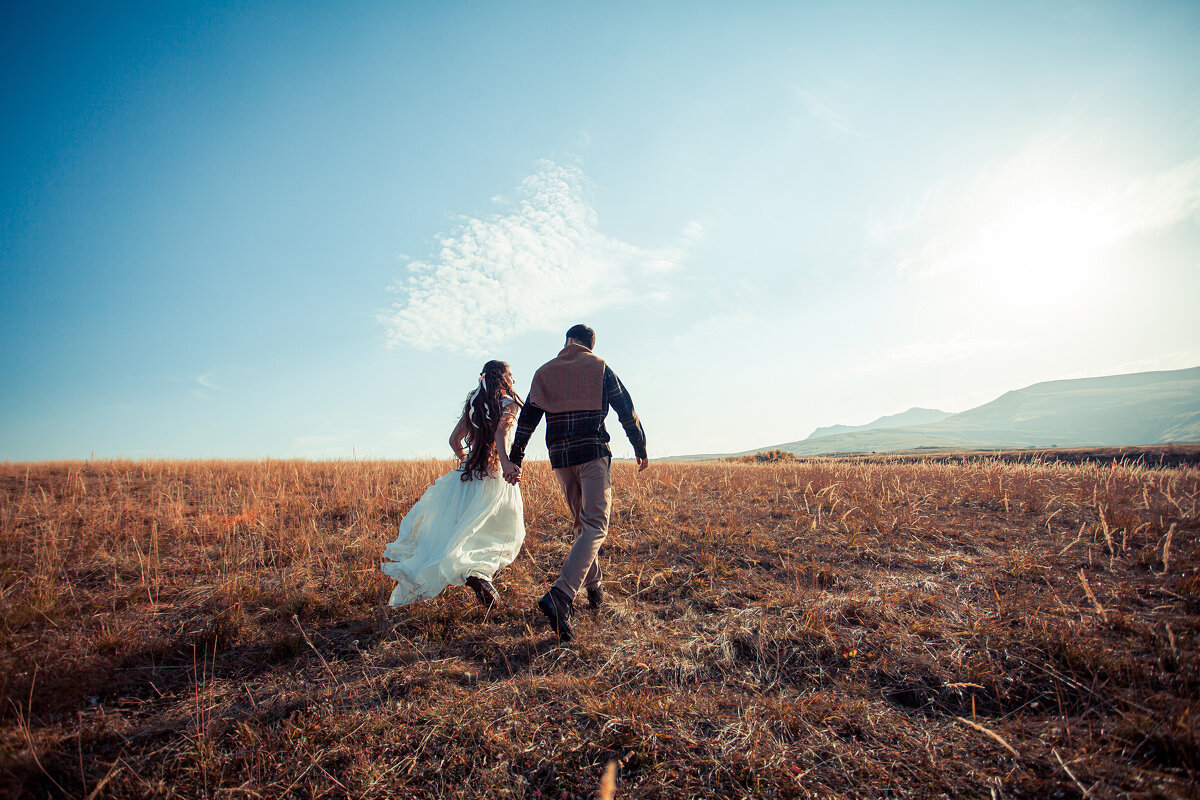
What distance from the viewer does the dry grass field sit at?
2.14 m

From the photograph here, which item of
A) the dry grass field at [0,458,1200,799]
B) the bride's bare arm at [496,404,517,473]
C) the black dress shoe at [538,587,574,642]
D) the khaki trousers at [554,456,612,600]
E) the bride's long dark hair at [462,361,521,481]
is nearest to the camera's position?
the dry grass field at [0,458,1200,799]

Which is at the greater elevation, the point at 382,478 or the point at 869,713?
the point at 382,478

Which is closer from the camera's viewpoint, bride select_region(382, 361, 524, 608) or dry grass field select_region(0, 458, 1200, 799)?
dry grass field select_region(0, 458, 1200, 799)

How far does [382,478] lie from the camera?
899 cm

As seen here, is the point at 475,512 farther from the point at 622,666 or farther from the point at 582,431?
the point at 622,666

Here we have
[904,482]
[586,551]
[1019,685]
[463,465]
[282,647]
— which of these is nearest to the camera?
[1019,685]

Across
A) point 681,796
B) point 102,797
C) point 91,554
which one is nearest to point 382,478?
point 91,554

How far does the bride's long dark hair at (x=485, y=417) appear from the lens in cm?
425

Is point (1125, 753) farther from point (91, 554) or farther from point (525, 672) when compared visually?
point (91, 554)

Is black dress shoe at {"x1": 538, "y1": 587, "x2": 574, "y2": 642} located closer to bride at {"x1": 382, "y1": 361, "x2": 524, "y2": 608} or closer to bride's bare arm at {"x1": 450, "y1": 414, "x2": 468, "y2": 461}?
→ bride at {"x1": 382, "y1": 361, "x2": 524, "y2": 608}

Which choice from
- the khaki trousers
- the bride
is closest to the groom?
the khaki trousers

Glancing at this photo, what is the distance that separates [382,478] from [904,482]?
437 inches

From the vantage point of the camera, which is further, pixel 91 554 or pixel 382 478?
pixel 382 478

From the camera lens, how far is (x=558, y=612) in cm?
351
